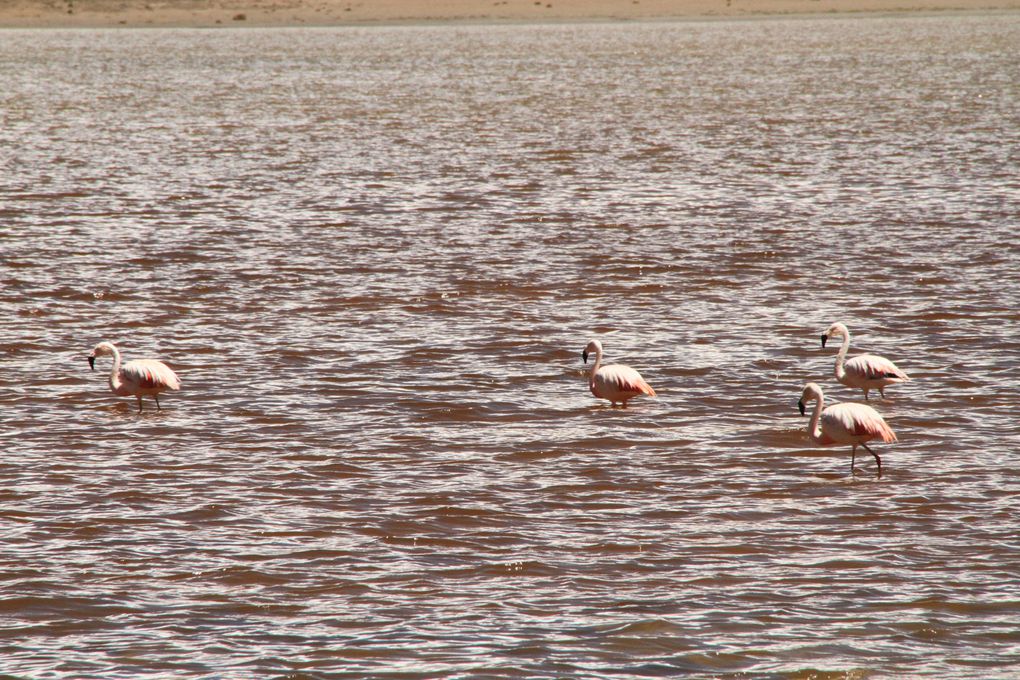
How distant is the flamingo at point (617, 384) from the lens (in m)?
13.0

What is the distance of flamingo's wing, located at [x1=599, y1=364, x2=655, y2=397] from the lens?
13.0m

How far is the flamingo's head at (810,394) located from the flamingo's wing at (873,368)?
1007mm

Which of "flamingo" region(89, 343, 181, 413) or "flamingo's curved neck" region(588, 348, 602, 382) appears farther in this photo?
"flamingo's curved neck" region(588, 348, 602, 382)

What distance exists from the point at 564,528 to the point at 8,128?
1315 inches

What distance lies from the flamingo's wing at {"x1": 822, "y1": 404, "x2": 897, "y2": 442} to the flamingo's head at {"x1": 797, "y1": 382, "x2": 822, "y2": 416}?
0.32 m

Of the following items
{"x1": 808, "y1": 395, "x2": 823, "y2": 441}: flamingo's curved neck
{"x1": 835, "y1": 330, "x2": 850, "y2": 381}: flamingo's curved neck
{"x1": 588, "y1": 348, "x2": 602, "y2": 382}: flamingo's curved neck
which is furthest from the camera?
{"x1": 835, "y1": 330, "x2": 850, "y2": 381}: flamingo's curved neck

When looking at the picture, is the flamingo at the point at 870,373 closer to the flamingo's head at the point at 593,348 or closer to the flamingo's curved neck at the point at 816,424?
the flamingo's curved neck at the point at 816,424

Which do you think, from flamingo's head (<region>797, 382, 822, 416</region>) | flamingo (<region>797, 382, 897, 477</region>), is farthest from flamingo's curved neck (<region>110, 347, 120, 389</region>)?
flamingo (<region>797, 382, 897, 477</region>)

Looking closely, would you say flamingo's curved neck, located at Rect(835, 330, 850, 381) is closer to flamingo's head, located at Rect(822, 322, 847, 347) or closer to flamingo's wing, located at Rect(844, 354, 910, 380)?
flamingo's head, located at Rect(822, 322, 847, 347)

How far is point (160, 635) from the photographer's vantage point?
8.41 metres

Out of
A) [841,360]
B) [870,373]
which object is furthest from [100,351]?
[870,373]

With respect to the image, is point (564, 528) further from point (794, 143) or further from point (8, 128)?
point (8, 128)

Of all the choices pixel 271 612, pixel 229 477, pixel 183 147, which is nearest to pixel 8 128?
pixel 183 147

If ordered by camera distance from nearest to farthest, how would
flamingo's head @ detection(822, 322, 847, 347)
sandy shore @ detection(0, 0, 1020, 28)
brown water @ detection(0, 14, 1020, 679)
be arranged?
brown water @ detection(0, 14, 1020, 679) < flamingo's head @ detection(822, 322, 847, 347) < sandy shore @ detection(0, 0, 1020, 28)
